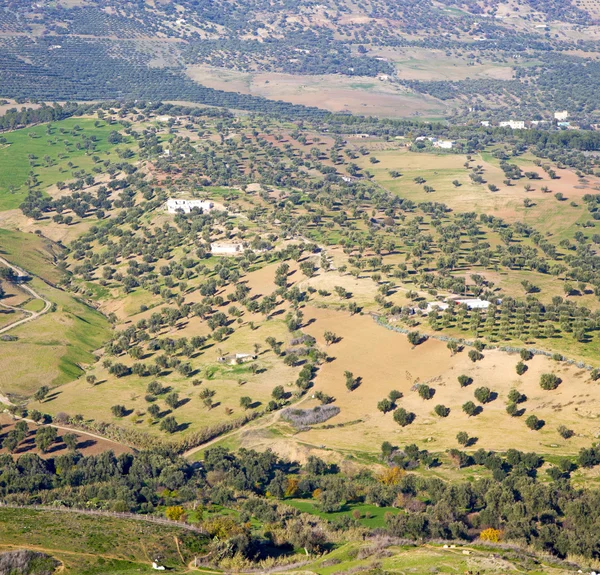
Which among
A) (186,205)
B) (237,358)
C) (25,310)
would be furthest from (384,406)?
(186,205)

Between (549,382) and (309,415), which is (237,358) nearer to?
(309,415)

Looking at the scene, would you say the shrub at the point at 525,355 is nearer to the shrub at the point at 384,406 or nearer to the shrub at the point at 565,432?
the shrub at the point at 565,432

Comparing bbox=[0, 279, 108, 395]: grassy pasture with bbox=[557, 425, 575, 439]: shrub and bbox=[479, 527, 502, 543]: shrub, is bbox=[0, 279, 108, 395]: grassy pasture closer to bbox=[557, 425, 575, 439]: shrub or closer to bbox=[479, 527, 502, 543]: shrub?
bbox=[557, 425, 575, 439]: shrub

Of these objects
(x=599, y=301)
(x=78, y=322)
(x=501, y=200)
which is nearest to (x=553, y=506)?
(x=599, y=301)

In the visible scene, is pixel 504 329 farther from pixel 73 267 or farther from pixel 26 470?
pixel 73 267

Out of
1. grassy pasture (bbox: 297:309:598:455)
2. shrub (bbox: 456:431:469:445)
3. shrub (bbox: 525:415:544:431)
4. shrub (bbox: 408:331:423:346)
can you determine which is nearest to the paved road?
grassy pasture (bbox: 297:309:598:455)

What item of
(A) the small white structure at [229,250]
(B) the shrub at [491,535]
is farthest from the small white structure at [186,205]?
(B) the shrub at [491,535]
